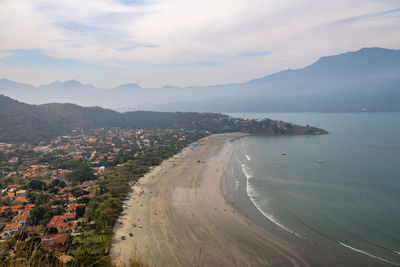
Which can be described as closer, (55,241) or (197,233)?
(55,241)

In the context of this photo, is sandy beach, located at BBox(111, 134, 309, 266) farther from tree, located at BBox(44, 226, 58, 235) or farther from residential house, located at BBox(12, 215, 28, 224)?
residential house, located at BBox(12, 215, 28, 224)

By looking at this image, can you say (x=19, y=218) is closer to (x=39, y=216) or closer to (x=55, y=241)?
(x=39, y=216)

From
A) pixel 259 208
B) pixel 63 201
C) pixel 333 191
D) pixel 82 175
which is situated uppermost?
pixel 82 175

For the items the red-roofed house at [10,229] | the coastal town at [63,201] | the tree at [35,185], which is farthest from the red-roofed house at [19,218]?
the tree at [35,185]

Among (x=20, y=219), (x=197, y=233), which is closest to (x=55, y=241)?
(x=20, y=219)

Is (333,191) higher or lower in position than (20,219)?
higher

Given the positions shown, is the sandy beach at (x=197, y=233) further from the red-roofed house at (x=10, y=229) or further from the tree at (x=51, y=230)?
A: the red-roofed house at (x=10, y=229)

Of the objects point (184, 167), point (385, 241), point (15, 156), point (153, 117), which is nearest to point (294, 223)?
point (385, 241)
